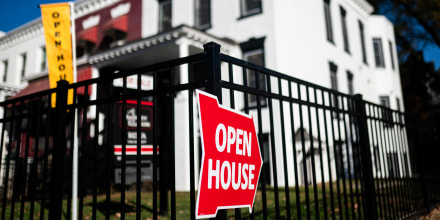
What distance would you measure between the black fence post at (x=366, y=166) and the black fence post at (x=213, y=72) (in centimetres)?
264

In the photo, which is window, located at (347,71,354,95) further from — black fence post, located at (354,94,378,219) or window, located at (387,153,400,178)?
black fence post, located at (354,94,378,219)

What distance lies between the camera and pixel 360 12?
18.7m

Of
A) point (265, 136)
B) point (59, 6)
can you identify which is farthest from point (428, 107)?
point (59, 6)

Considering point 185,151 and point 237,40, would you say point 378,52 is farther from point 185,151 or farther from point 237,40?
point 185,151

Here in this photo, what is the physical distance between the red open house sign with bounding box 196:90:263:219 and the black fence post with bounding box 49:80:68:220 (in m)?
1.66

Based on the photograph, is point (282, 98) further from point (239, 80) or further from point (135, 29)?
point (135, 29)

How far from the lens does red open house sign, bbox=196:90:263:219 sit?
1938mm

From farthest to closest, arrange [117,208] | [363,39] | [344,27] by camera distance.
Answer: [363,39] → [344,27] → [117,208]

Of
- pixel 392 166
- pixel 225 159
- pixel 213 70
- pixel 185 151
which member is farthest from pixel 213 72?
pixel 185 151

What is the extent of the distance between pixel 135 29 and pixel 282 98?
14.6 metres

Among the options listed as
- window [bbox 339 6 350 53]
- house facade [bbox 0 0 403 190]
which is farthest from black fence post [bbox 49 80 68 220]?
window [bbox 339 6 350 53]

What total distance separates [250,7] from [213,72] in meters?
11.9

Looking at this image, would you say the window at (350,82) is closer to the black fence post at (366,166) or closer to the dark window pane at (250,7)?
the dark window pane at (250,7)

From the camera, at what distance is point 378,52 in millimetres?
19609
